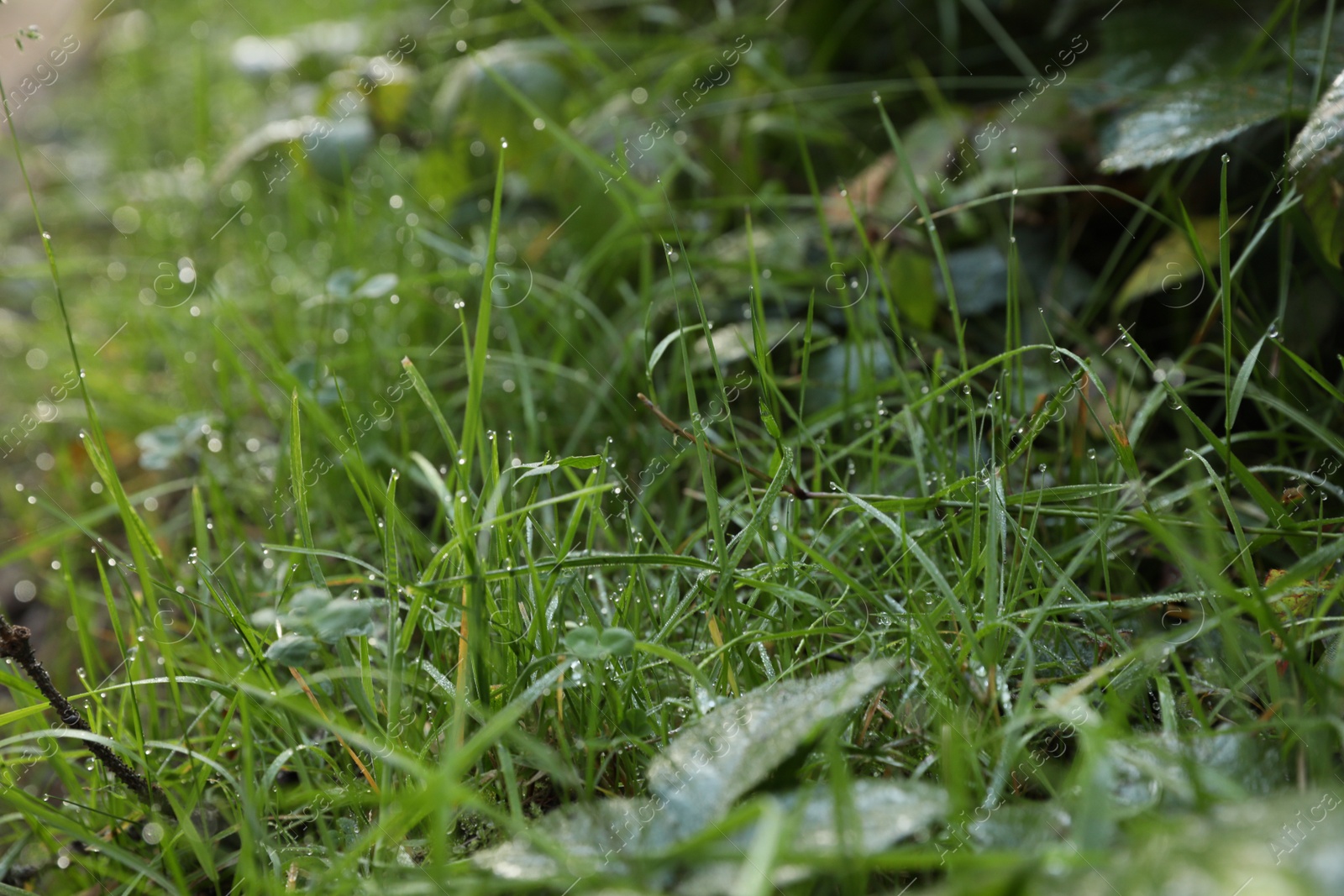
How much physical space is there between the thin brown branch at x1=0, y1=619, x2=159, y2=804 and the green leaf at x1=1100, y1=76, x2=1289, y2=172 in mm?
1265

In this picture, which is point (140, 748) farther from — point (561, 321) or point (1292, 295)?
point (1292, 295)

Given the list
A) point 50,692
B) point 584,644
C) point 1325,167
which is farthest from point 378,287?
point 1325,167

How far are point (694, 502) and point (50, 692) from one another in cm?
74

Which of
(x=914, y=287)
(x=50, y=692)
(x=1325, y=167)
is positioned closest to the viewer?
(x=50, y=692)

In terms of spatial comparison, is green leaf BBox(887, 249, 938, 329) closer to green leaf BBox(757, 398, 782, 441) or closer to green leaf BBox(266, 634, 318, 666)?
green leaf BBox(757, 398, 782, 441)

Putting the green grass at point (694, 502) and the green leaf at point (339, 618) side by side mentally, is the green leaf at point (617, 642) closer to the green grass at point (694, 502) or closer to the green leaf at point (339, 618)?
→ the green grass at point (694, 502)

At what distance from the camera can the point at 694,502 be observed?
49.2 inches

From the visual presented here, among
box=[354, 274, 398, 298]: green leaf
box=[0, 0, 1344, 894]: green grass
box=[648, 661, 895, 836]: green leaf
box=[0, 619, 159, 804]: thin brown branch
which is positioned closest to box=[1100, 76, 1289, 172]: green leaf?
box=[0, 0, 1344, 894]: green grass

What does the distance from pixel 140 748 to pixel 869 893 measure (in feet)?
2.27

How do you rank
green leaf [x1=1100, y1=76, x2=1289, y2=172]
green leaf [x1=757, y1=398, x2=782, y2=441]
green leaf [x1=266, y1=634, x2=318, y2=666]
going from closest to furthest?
1. green leaf [x1=266, y1=634, x2=318, y2=666]
2. green leaf [x1=757, y1=398, x2=782, y2=441]
3. green leaf [x1=1100, y1=76, x2=1289, y2=172]

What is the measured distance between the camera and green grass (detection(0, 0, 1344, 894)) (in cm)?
68

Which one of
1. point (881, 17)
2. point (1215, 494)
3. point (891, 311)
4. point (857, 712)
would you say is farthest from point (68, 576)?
point (881, 17)

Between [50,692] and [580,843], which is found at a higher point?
[50,692]

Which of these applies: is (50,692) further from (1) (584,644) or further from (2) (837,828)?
(2) (837,828)
